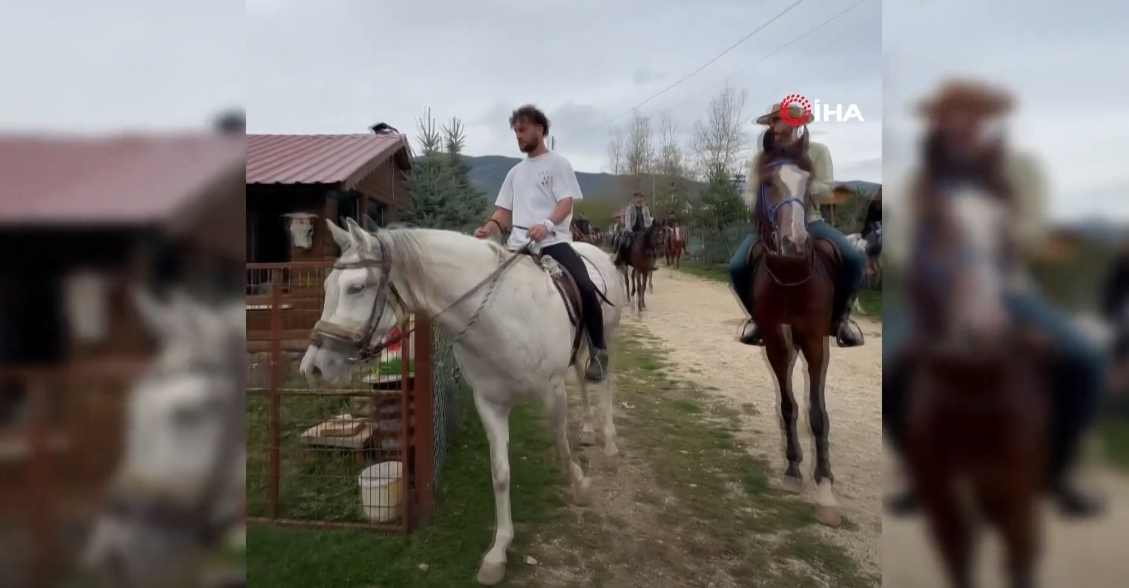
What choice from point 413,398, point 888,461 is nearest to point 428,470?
point 413,398

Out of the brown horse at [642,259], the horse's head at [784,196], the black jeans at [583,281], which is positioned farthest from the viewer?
the brown horse at [642,259]

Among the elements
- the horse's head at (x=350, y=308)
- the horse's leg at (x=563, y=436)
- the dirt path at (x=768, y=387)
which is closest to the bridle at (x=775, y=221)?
the dirt path at (x=768, y=387)

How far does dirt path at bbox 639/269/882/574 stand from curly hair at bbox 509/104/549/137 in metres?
1.19

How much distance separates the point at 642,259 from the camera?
336 cm

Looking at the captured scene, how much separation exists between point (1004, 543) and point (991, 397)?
31 centimetres

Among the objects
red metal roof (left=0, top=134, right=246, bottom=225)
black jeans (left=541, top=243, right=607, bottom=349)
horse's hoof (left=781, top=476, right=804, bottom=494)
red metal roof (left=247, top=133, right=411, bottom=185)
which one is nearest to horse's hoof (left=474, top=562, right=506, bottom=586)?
black jeans (left=541, top=243, right=607, bottom=349)

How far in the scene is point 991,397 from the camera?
1.03m

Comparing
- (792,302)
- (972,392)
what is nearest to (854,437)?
(792,302)

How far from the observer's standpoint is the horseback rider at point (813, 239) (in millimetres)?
2004

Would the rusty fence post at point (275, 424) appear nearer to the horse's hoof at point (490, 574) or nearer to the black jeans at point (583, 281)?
the horse's hoof at point (490, 574)

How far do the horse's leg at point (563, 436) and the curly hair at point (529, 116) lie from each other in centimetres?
132

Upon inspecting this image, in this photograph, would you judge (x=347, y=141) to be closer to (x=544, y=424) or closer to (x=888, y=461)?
(x=888, y=461)

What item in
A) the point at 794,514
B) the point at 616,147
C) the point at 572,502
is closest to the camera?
the point at 616,147

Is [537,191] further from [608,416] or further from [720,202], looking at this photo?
[608,416]
